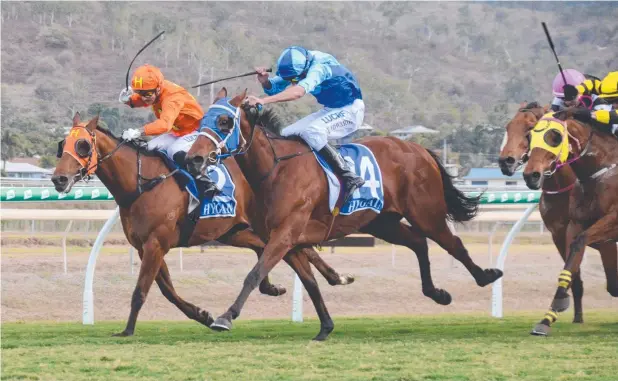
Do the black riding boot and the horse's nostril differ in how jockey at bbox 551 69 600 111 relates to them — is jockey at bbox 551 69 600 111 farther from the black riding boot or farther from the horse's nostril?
the horse's nostril

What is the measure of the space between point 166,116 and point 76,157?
2.59ft

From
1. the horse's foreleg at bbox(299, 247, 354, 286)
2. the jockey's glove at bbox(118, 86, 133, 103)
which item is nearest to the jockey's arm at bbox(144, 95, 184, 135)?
the jockey's glove at bbox(118, 86, 133, 103)

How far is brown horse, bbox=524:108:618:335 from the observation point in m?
7.97

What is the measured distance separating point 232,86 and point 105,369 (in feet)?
214

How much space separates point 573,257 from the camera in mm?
7977

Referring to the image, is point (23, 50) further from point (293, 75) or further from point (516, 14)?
point (293, 75)

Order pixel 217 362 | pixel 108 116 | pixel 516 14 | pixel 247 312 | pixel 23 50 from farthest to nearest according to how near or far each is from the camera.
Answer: pixel 516 14, pixel 23 50, pixel 108 116, pixel 247 312, pixel 217 362

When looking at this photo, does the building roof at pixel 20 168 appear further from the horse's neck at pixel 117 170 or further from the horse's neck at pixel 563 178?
the horse's neck at pixel 563 178

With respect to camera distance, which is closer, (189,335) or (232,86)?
(189,335)

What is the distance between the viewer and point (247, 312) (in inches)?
533

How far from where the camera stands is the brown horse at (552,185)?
26.9 ft

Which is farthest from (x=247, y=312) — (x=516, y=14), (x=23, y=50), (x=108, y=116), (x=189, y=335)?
(x=516, y=14)

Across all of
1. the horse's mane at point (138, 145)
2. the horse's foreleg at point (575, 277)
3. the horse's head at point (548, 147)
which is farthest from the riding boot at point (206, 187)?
the horse's foreleg at point (575, 277)

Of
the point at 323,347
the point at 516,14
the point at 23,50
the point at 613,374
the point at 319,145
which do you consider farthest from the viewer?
the point at 516,14
